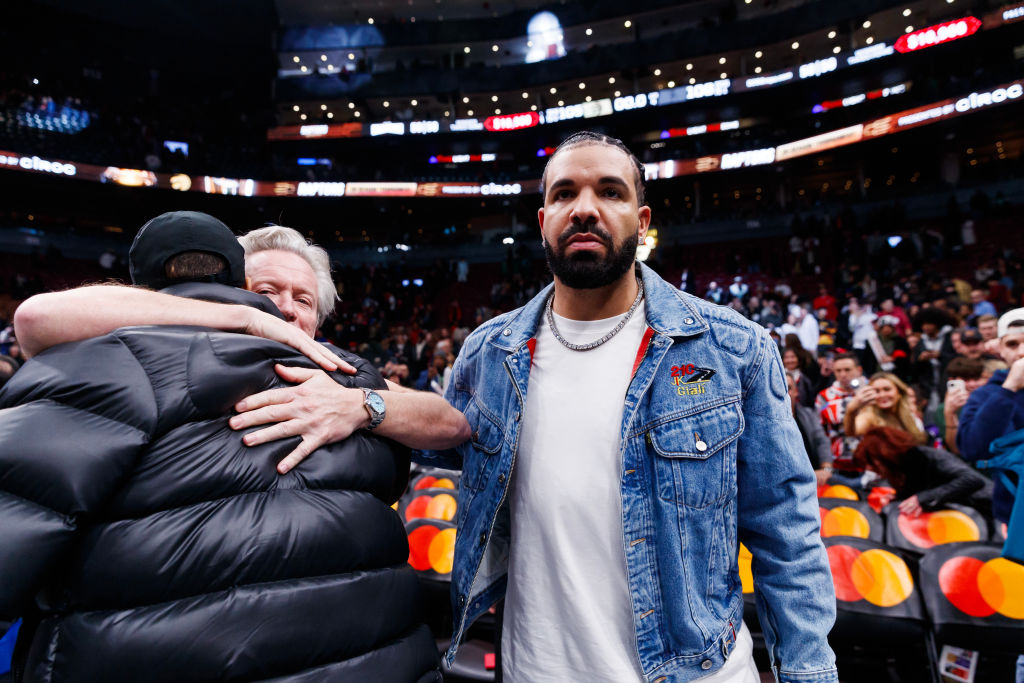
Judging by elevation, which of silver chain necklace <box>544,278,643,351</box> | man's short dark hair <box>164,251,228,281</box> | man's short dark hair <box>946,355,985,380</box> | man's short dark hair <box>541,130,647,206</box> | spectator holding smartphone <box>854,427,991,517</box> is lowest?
spectator holding smartphone <box>854,427,991,517</box>

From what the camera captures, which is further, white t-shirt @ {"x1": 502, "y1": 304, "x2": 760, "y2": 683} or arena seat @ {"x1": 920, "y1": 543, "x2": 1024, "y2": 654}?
arena seat @ {"x1": 920, "y1": 543, "x2": 1024, "y2": 654}

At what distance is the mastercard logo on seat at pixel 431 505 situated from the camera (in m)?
4.25

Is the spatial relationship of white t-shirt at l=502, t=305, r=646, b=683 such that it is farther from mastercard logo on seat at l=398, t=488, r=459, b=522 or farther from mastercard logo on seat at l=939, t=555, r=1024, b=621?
mastercard logo on seat at l=398, t=488, r=459, b=522

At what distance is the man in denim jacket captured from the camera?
1579 millimetres

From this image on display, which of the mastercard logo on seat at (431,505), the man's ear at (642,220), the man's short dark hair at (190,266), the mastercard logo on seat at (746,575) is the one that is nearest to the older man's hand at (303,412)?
the man's short dark hair at (190,266)

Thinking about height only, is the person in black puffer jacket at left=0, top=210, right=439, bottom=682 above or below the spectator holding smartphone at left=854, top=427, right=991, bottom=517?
above

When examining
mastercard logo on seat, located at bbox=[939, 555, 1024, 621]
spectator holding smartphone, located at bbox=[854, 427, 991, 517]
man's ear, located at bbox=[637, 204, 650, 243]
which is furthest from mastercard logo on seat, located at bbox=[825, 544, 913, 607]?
man's ear, located at bbox=[637, 204, 650, 243]

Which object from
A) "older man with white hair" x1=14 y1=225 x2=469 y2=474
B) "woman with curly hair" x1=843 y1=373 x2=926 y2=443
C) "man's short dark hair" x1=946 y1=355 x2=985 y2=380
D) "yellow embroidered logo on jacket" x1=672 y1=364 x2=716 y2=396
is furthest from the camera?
"man's short dark hair" x1=946 y1=355 x2=985 y2=380

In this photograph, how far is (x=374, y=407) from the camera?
1.42 metres

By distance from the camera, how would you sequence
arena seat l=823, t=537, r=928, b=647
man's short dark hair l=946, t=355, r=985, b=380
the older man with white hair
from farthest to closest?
man's short dark hair l=946, t=355, r=985, b=380 → arena seat l=823, t=537, r=928, b=647 → the older man with white hair

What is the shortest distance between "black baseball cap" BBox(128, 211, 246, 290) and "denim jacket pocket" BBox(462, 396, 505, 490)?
34.5 inches

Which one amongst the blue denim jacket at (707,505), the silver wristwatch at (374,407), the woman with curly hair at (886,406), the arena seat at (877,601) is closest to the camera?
the silver wristwatch at (374,407)

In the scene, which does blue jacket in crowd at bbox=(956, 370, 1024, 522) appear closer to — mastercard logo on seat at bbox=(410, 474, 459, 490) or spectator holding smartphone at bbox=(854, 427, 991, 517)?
spectator holding smartphone at bbox=(854, 427, 991, 517)

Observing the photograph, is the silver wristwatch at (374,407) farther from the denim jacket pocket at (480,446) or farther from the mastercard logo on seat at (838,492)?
the mastercard logo on seat at (838,492)
